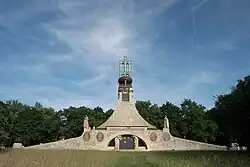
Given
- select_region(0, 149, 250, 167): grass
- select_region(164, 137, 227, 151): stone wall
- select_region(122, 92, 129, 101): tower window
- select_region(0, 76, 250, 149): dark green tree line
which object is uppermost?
select_region(122, 92, 129, 101): tower window

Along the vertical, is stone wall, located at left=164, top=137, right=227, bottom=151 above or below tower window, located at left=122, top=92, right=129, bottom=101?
below

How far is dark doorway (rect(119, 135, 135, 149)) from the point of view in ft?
249

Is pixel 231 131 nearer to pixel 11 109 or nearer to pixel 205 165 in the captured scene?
pixel 205 165

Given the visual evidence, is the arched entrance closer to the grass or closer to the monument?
the monument

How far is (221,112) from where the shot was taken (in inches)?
1649

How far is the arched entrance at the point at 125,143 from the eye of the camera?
238ft

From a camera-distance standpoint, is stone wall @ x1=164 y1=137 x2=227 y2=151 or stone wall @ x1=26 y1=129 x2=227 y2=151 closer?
stone wall @ x1=164 y1=137 x2=227 y2=151

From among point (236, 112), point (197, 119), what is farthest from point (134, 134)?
point (236, 112)

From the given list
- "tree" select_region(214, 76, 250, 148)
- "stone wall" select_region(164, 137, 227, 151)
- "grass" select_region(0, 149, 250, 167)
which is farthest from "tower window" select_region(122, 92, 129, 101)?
"grass" select_region(0, 149, 250, 167)

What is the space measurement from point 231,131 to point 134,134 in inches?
1341

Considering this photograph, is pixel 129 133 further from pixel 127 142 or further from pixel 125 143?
pixel 127 142

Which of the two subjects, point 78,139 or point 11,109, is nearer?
point 78,139

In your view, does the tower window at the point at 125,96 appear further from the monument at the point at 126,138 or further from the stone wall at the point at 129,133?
the stone wall at the point at 129,133

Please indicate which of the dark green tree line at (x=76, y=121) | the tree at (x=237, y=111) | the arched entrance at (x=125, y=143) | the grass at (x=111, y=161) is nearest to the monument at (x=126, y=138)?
the arched entrance at (x=125, y=143)
